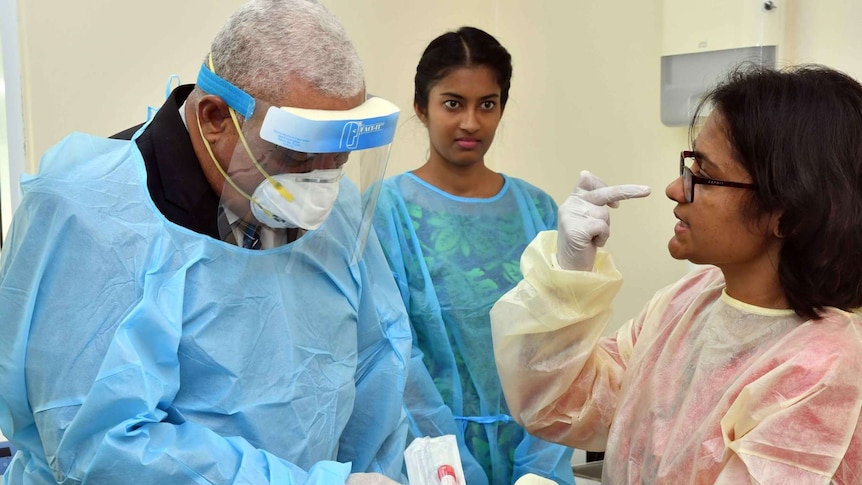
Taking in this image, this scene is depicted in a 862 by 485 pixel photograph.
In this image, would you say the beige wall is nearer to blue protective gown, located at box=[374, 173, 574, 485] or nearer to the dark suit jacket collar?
blue protective gown, located at box=[374, 173, 574, 485]

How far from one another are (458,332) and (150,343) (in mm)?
1059

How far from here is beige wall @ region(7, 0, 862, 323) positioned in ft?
Result: 7.72

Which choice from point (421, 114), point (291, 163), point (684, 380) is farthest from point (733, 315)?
point (421, 114)

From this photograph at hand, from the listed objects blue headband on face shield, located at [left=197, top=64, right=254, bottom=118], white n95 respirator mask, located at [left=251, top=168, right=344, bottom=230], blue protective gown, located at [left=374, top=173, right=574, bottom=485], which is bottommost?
blue protective gown, located at [left=374, top=173, right=574, bottom=485]

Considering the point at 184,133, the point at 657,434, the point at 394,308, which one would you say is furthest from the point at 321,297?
the point at 657,434

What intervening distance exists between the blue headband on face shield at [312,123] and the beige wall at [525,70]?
1.34 m

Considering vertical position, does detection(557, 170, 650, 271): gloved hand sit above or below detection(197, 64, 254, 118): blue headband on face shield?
below

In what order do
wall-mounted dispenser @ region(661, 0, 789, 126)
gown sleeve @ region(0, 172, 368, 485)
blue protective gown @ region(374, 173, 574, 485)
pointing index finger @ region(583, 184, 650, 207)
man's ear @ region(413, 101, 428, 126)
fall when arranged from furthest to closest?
1. man's ear @ region(413, 101, 428, 126)
2. wall-mounted dispenser @ region(661, 0, 789, 126)
3. blue protective gown @ region(374, 173, 574, 485)
4. pointing index finger @ region(583, 184, 650, 207)
5. gown sleeve @ region(0, 172, 368, 485)

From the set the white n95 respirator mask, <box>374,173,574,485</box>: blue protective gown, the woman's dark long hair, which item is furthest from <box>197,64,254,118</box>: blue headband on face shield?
<box>374,173,574,485</box>: blue protective gown

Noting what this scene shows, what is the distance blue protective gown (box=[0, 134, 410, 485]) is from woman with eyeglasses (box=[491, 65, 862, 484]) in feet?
1.24

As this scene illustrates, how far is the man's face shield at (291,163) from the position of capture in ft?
3.84

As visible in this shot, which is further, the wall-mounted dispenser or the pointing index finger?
the wall-mounted dispenser

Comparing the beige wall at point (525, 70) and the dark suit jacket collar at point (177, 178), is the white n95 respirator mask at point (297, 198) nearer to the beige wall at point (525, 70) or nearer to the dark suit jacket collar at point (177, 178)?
the dark suit jacket collar at point (177, 178)

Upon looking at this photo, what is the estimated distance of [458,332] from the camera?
2.11 m
